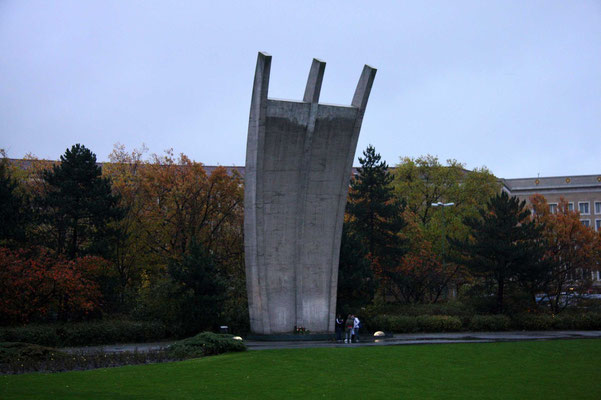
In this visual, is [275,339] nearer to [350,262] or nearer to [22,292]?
[350,262]

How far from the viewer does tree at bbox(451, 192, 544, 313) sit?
33062mm

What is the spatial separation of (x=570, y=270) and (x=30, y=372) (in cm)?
3148

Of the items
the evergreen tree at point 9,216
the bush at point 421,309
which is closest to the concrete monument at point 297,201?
the bush at point 421,309

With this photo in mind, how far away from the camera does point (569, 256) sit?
3744 centimetres

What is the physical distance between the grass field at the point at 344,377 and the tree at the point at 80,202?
614 inches

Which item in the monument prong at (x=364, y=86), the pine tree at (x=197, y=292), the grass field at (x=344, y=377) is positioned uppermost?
the monument prong at (x=364, y=86)

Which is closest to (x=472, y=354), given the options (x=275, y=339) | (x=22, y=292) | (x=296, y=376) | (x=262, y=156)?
(x=296, y=376)

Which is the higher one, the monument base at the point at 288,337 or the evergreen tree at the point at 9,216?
the evergreen tree at the point at 9,216

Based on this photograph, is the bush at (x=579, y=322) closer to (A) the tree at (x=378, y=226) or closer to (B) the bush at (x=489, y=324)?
(B) the bush at (x=489, y=324)

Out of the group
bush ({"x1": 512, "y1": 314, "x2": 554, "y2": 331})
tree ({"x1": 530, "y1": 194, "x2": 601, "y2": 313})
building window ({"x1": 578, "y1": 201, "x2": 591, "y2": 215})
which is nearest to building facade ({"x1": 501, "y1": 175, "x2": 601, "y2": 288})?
building window ({"x1": 578, "y1": 201, "x2": 591, "y2": 215})

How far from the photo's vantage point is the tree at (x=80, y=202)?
3206cm

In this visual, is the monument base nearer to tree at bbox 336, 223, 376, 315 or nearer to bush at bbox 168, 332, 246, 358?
bush at bbox 168, 332, 246, 358

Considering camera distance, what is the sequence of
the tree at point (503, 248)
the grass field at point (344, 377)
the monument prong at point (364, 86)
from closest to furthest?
the grass field at point (344, 377) < the monument prong at point (364, 86) < the tree at point (503, 248)

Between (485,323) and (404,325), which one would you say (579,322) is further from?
(404,325)
